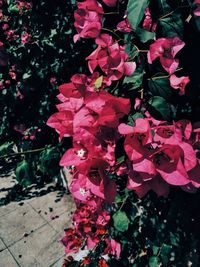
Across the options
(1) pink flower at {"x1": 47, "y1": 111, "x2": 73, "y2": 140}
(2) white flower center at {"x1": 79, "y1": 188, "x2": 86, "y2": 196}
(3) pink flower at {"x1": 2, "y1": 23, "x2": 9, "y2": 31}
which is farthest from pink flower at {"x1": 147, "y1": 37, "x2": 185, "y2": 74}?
(3) pink flower at {"x1": 2, "y1": 23, "x2": 9, "y2": 31}

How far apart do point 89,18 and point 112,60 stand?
0.20 m

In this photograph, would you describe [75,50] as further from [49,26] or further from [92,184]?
[92,184]

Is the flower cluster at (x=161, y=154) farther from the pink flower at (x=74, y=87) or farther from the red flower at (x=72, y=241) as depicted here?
the red flower at (x=72, y=241)

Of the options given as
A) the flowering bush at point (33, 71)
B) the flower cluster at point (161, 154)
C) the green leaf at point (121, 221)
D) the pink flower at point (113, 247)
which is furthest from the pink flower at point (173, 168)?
the flowering bush at point (33, 71)

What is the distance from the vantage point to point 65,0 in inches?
88.4

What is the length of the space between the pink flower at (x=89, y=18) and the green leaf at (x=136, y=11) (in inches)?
5.7

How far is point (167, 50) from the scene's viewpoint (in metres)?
0.90

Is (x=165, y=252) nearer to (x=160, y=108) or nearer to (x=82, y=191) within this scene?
(x=82, y=191)

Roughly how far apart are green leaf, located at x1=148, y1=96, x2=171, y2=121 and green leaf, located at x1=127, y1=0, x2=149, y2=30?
9.8 inches

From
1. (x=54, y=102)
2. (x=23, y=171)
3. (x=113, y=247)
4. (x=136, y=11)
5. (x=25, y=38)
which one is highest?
(x=136, y=11)

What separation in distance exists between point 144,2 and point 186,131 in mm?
422

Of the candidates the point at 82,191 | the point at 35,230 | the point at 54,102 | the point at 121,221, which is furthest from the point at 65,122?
the point at 35,230

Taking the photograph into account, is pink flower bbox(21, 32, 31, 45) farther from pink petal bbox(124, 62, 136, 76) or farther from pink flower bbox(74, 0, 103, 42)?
pink petal bbox(124, 62, 136, 76)

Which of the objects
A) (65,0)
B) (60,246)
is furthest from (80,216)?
(65,0)
